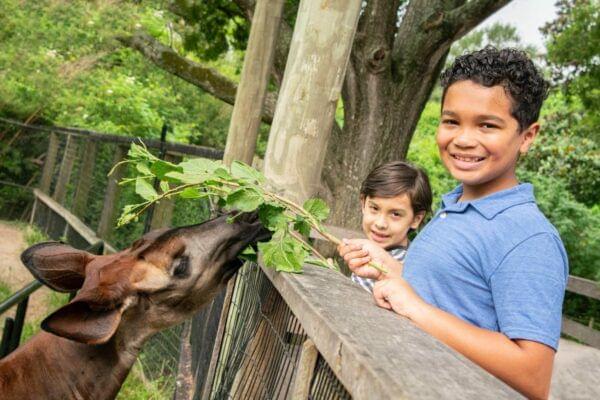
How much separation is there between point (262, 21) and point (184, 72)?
138 inches

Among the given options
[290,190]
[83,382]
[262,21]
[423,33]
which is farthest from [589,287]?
[83,382]

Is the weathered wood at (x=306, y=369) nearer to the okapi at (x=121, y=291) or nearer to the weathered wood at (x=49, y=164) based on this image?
the okapi at (x=121, y=291)

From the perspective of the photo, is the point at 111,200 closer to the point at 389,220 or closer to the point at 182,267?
the point at 389,220

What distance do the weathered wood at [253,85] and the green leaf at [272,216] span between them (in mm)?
2064

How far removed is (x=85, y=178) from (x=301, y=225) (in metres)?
8.69

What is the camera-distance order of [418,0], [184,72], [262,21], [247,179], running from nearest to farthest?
[247,179], [262,21], [418,0], [184,72]

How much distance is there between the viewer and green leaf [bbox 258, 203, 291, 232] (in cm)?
224

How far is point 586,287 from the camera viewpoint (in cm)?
667

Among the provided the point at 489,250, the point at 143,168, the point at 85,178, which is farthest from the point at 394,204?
the point at 85,178

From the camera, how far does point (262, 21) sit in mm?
4738

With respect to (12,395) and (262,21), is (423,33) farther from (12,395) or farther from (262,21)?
(12,395)

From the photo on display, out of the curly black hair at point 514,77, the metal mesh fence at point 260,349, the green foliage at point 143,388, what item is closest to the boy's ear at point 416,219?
the metal mesh fence at point 260,349

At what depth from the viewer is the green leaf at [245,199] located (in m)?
2.14

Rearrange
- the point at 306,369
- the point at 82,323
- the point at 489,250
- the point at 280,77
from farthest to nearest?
the point at 280,77
the point at 82,323
the point at 489,250
the point at 306,369
